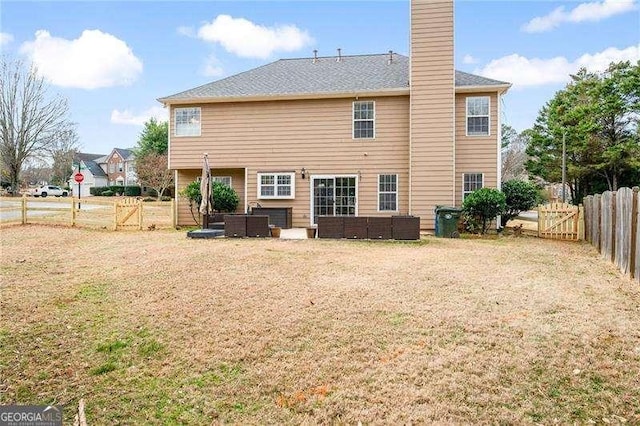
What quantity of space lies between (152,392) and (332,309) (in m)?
2.37

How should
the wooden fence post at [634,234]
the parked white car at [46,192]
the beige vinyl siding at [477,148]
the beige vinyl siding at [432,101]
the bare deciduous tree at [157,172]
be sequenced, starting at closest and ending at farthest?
1. the wooden fence post at [634,234]
2. the beige vinyl siding at [432,101]
3. the beige vinyl siding at [477,148]
4. the bare deciduous tree at [157,172]
5. the parked white car at [46,192]

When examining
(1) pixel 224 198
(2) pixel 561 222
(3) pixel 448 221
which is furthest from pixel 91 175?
(2) pixel 561 222

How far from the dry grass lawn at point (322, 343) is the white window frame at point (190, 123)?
9325 mm

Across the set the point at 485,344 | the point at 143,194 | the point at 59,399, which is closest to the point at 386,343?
the point at 485,344

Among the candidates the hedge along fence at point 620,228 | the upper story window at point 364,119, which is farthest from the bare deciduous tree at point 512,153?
the hedge along fence at point 620,228

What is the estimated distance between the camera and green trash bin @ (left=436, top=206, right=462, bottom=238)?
1289 cm

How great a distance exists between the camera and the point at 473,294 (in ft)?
19.9

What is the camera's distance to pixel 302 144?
15578 mm

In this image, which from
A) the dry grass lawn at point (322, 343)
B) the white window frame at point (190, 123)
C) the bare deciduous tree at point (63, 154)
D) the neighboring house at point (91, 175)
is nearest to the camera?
the dry grass lawn at point (322, 343)

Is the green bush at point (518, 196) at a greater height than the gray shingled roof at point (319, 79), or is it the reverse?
the gray shingled roof at point (319, 79)

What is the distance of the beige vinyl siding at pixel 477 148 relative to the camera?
47.4 feet

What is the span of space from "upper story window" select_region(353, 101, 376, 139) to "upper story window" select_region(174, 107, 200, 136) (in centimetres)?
619

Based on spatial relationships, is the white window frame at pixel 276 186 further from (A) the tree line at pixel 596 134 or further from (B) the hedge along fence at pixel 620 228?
(A) the tree line at pixel 596 134

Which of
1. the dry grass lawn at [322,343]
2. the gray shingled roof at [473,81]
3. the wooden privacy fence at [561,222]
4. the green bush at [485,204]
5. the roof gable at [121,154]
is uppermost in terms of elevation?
the roof gable at [121,154]
